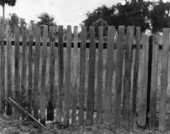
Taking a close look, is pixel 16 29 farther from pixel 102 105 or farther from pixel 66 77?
pixel 102 105

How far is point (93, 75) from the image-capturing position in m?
5.00

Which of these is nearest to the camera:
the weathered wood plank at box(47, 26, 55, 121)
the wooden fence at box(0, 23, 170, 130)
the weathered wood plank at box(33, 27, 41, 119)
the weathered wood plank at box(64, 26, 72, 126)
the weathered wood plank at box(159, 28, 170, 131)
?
the weathered wood plank at box(159, 28, 170, 131)

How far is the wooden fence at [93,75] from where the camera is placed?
4.75 meters

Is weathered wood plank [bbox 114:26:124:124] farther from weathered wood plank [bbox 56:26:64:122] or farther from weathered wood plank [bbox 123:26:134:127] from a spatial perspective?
weathered wood plank [bbox 56:26:64:122]

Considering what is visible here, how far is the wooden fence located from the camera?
187 inches

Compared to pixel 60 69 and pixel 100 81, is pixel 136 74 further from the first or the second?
pixel 60 69

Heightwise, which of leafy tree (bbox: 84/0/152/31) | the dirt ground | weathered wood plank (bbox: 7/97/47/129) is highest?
leafy tree (bbox: 84/0/152/31)

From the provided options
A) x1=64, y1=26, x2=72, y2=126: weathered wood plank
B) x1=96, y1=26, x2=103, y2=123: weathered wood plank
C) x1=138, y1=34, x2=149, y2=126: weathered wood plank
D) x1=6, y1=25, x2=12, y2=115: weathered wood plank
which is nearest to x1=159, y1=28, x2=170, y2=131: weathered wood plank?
x1=138, y1=34, x2=149, y2=126: weathered wood plank

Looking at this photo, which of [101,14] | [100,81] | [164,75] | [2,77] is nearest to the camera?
[164,75]

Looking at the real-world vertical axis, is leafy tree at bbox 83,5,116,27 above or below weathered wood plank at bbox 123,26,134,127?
above

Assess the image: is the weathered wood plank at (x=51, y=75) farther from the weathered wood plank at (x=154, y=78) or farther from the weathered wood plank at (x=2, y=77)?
the weathered wood plank at (x=154, y=78)

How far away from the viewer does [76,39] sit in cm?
502

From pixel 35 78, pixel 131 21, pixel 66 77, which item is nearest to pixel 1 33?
pixel 35 78

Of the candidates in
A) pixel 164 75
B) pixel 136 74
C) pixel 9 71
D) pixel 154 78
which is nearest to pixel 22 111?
pixel 9 71
